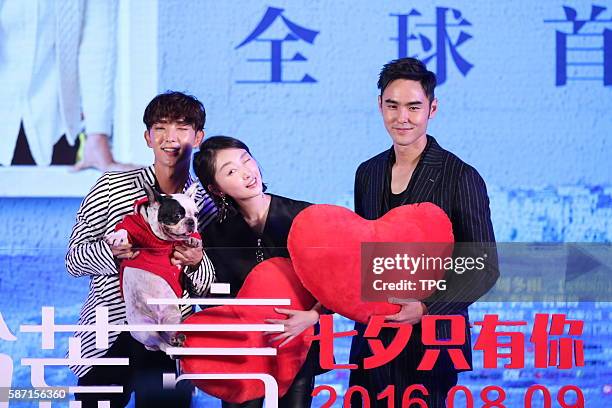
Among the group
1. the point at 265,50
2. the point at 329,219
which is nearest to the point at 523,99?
the point at 265,50

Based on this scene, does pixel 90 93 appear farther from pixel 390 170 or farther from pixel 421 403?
pixel 421 403

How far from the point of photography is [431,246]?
2.03 m

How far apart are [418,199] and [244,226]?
1.34ft

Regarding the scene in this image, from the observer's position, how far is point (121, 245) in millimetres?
2006

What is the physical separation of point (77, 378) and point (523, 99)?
5.21ft

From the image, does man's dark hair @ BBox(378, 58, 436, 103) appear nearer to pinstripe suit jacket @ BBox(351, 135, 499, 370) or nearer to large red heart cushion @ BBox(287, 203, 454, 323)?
pinstripe suit jacket @ BBox(351, 135, 499, 370)

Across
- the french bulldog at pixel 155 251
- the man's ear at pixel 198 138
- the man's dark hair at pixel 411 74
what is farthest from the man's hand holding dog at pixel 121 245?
the man's dark hair at pixel 411 74

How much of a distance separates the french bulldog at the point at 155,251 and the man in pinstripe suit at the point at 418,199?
43 cm

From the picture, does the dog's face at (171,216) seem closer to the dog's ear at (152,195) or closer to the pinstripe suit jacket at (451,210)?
the dog's ear at (152,195)

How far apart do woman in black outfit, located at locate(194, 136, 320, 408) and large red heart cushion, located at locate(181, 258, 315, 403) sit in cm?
2

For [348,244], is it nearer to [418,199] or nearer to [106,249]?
[418,199]

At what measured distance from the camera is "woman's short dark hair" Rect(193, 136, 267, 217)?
2053mm

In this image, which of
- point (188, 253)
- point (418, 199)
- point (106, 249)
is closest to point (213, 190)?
point (188, 253)

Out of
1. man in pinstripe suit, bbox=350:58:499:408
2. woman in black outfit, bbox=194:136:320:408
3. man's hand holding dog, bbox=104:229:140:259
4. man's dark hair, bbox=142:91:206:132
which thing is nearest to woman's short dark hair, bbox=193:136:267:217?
woman in black outfit, bbox=194:136:320:408
